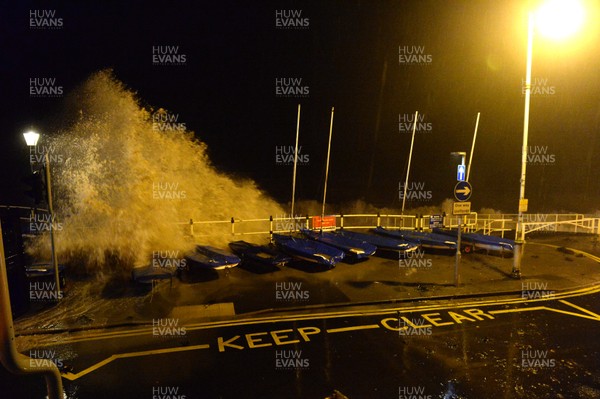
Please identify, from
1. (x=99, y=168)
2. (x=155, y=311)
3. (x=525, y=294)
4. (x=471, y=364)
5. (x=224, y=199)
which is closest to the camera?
(x=471, y=364)

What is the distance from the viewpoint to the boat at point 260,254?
13198 mm

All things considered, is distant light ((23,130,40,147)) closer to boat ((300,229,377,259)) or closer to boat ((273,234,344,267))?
boat ((273,234,344,267))

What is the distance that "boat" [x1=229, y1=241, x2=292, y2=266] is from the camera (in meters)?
13.2

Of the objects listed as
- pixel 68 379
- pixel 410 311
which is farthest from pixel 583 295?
pixel 68 379

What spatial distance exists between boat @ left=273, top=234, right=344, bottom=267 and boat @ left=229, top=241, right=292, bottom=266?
46cm

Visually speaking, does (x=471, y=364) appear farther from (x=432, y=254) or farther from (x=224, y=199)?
(x=224, y=199)

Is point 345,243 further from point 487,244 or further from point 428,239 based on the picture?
point 487,244

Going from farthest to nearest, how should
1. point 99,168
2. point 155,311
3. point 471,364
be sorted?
point 99,168 < point 155,311 < point 471,364

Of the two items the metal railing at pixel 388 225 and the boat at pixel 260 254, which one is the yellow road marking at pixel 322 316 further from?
the metal railing at pixel 388 225

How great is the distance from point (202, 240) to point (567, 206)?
5156 cm

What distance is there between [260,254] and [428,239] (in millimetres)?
7547

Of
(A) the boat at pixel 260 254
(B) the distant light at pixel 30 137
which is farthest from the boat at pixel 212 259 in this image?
(B) the distant light at pixel 30 137

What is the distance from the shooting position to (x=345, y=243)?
49.3 ft

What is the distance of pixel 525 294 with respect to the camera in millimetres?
11188
